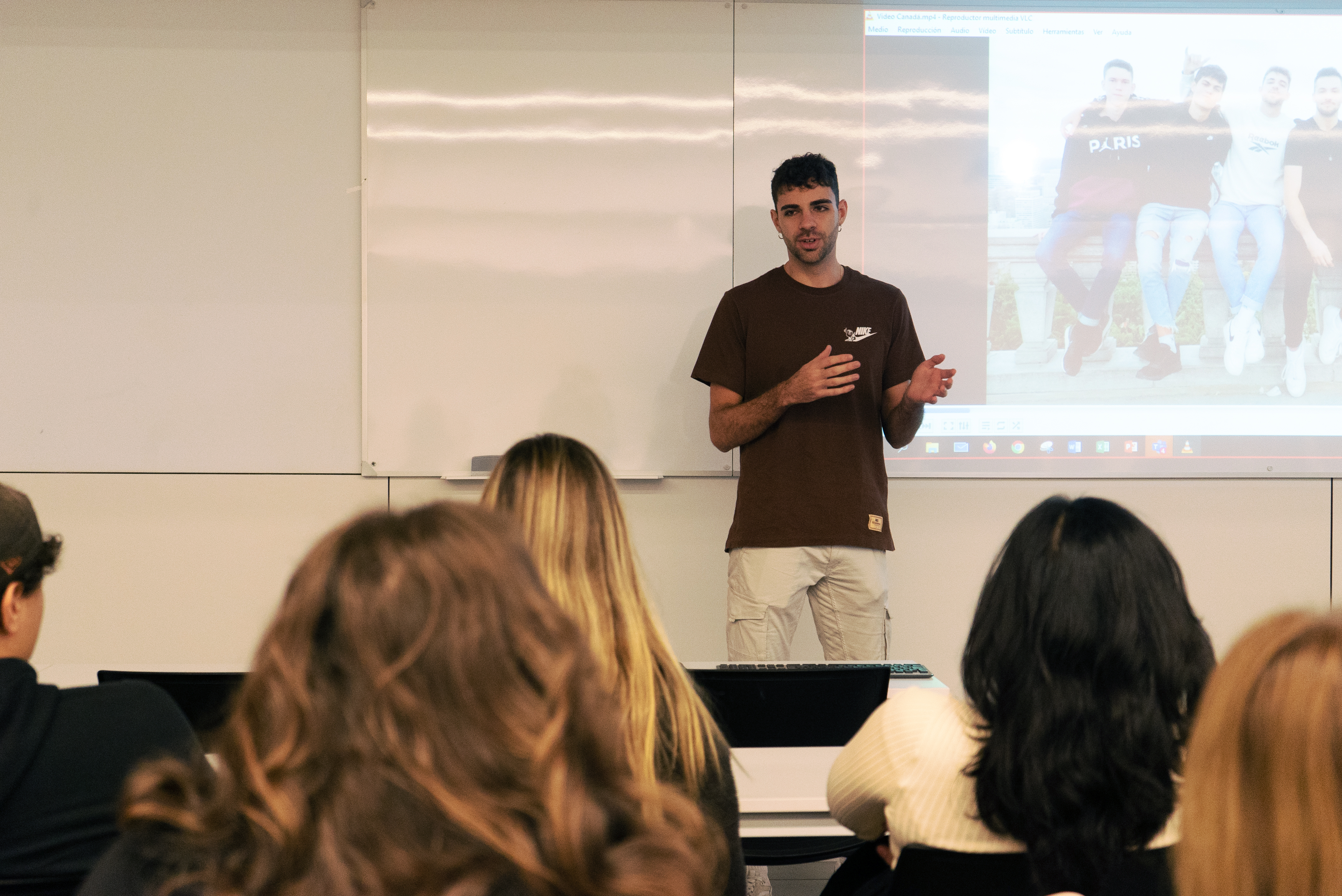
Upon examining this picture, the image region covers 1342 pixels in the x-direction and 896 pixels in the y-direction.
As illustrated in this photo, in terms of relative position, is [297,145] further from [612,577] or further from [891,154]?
[612,577]

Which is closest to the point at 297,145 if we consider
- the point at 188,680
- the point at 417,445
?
the point at 417,445

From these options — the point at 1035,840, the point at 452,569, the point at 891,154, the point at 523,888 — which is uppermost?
the point at 891,154

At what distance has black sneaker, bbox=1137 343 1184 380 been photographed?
3.81m

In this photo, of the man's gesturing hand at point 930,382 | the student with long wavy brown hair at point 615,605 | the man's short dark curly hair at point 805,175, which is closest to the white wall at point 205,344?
the man's gesturing hand at point 930,382

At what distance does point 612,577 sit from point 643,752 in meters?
0.21

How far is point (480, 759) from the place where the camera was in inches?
26.2

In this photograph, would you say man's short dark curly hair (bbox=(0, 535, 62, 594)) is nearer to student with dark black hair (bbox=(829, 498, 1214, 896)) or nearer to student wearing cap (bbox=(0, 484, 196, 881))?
student wearing cap (bbox=(0, 484, 196, 881))

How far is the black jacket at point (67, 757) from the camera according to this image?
46.4 inches

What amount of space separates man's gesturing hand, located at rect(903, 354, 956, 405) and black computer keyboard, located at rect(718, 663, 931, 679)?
32.2 inches

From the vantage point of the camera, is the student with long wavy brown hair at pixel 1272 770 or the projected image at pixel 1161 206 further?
the projected image at pixel 1161 206

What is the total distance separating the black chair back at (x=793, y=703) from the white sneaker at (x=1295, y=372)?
8.34 ft

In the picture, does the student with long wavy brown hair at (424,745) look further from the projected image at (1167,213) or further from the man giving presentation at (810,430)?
the projected image at (1167,213)

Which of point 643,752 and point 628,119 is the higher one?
point 628,119

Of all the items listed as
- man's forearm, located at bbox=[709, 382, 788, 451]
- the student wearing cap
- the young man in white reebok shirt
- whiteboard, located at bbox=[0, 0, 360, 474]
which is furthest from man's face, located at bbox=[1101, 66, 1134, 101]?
the student wearing cap
